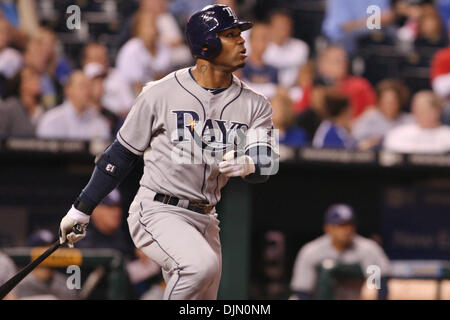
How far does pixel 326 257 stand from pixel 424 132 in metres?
1.77

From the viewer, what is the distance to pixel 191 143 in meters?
3.82

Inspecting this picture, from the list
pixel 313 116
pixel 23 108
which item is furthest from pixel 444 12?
pixel 23 108

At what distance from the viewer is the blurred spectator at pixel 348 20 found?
27.9 ft

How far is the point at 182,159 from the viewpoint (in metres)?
3.82

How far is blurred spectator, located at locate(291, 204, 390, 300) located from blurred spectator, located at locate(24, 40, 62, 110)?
247 cm

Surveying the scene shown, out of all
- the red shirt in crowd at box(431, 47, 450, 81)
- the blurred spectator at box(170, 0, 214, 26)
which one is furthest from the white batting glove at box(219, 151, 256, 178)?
the red shirt in crowd at box(431, 47, 450, 81)

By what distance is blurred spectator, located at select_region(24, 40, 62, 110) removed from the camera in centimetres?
721

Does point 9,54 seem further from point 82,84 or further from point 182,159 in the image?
point 182,159

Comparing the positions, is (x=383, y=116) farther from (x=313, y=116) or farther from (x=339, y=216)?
(x=339, y=216)

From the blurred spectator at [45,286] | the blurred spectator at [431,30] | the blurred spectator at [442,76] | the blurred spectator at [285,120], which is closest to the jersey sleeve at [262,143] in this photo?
the blurred spectator at [45,286]

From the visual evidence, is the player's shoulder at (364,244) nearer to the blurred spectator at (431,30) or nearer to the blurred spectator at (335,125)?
the blurred spectator at (335,125)

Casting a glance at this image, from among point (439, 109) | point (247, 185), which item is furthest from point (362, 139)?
point (247, 185)

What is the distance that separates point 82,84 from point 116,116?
406 mm

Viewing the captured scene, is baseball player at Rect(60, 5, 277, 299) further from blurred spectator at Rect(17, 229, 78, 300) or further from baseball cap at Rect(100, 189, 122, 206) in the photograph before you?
baseball cap at Rect(100, 189, 122, 206)
